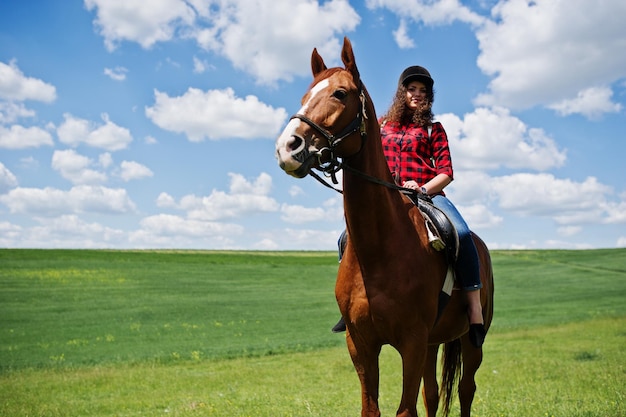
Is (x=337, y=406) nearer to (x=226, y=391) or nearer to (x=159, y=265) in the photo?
(x=226, y=391)

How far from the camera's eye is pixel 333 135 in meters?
3.96

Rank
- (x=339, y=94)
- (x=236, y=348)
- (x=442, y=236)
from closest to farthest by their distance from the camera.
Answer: (x=339, y=94)
(x=442, y=236)
(x=236, y=348)

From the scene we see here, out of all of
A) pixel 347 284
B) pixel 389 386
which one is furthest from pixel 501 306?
pixel 347 284

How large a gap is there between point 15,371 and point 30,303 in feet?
53.8

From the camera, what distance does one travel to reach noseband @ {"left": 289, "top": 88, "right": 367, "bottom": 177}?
383 cm

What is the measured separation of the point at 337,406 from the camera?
400 inches

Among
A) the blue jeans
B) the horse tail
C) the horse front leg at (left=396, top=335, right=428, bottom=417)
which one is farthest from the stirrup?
the horse tail

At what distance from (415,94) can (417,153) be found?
0.59 meters

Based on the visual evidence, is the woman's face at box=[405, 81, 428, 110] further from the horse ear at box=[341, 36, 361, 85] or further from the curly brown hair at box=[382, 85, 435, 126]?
the horse ear at box=[341, 36, 361, 85]

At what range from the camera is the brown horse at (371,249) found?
405 cm

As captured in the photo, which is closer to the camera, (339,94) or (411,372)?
(339,94)

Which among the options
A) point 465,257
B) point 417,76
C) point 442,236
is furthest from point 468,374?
point 417,76

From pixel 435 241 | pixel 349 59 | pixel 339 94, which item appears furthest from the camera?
pixel 435 241

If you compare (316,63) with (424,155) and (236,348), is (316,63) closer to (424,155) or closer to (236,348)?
(424,155)
